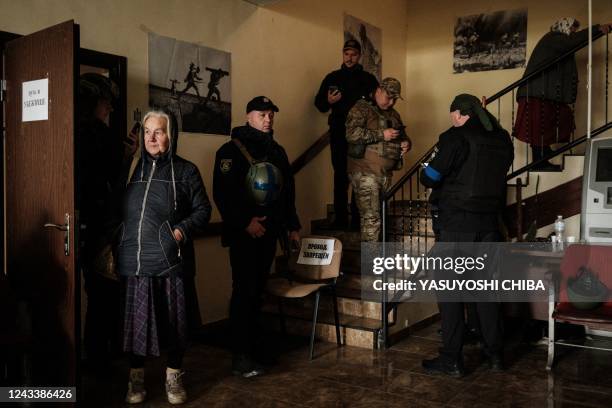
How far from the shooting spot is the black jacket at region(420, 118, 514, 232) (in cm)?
364

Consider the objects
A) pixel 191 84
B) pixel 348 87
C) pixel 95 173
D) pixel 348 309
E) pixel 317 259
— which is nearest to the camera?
pixel 95 173

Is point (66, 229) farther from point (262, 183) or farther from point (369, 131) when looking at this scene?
point (369, 131)

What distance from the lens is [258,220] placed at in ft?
12.1

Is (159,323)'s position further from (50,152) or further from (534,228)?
(534,228)

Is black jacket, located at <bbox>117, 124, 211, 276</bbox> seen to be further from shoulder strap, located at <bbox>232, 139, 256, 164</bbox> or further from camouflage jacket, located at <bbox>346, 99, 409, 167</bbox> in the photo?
camouflage jacket, located at <bbox>346, 99, 409, 167</bbox>

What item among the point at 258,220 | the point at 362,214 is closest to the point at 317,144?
the point at 362,214

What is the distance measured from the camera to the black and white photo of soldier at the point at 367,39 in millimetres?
6330

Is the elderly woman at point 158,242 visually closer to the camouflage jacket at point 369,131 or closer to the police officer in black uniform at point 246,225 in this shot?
the police officer in black uniform at point 246,225

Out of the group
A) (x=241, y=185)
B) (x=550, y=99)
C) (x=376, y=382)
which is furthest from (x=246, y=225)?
(x=550, y=99)

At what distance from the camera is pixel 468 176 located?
3.65 m

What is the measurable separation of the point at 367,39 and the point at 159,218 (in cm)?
431

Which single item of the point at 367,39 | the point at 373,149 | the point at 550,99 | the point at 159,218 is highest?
the point at 367,39

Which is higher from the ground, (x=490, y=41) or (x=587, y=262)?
(x=490, y=41)

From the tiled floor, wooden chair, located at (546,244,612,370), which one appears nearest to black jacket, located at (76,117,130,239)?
the tiled floor
